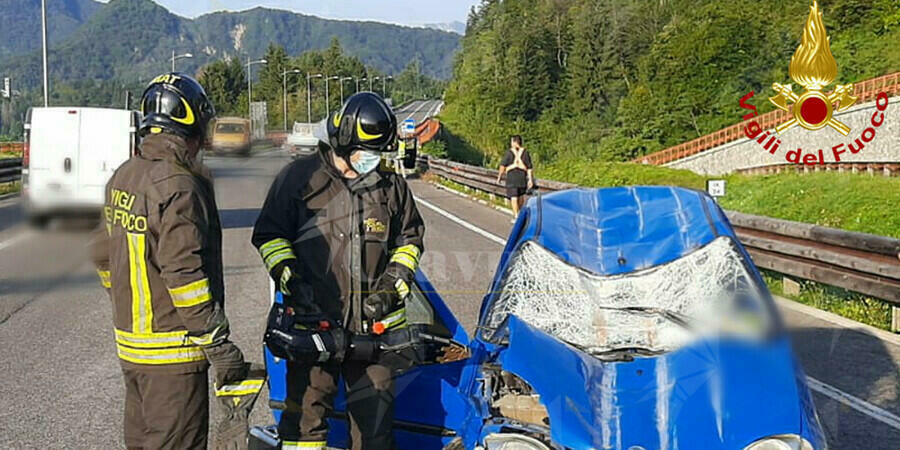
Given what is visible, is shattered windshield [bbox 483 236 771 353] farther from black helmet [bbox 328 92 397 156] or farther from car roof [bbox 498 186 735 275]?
black helmet [bbox 328 92 397 156]

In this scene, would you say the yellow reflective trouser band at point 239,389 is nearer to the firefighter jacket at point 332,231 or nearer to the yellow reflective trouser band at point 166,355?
the yellow reflective trouser band at point 166,355

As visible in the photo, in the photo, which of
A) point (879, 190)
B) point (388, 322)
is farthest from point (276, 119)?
point (879, 190)

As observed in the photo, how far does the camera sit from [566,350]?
386 centimetres

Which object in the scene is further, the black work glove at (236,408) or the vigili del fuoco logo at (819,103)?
the vigili del fuoco logo at (819,103)

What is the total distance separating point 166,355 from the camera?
3715 millimetres

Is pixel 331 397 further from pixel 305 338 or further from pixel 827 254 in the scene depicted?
pixel 827 254

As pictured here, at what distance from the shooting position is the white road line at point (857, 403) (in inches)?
231

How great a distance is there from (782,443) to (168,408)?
2.31 meters

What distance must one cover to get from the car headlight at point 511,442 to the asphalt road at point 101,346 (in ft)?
3.99

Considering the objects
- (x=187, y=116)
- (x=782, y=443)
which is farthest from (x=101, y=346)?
(x=782, y=443)

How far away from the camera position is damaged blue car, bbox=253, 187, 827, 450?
3.36m

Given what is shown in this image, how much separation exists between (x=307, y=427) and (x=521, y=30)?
98438 mm

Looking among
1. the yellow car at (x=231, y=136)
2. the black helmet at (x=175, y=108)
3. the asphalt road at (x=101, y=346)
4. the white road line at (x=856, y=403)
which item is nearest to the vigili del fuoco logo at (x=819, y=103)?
the asphalt road at (x=101, y=346)

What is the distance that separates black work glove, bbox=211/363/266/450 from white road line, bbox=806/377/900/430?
13.0 ft
